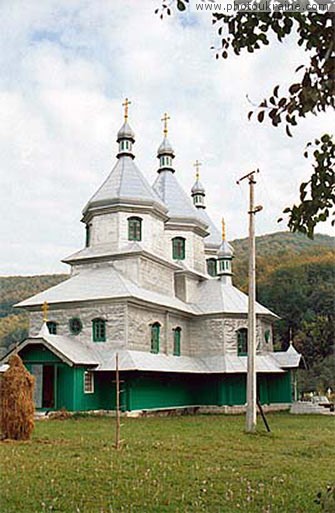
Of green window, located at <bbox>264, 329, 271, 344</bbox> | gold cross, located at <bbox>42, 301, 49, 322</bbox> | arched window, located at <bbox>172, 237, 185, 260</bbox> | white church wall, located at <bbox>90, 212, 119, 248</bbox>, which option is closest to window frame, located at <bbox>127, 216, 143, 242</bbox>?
white church wall, located at <bbox>90, 212, 119, 248</bbox>

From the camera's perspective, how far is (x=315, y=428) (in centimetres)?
1520

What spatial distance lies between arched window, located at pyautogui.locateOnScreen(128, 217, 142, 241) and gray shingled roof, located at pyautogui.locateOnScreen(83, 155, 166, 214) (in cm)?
66

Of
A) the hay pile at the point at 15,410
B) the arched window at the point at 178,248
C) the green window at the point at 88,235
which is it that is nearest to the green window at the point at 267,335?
the arched window at the point at 178,248

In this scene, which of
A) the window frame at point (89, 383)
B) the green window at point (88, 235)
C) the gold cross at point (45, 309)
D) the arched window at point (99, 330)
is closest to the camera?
the window frame at point (89, 383)

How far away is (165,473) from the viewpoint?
759 centimetres

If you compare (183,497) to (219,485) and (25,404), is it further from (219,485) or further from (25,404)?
(25,404)

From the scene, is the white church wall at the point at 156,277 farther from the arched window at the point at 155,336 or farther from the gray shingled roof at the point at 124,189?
the gray shingled roof at the point at 124,189

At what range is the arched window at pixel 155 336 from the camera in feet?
69.1

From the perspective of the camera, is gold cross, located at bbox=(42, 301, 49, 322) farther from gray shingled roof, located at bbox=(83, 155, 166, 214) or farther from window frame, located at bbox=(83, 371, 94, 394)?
gray shingled roof, located at bbox=(83, 155, 166, 214)

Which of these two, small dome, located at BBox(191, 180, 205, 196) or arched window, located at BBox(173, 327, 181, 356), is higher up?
small dome, located at BBox(191, 180, 205, 196)

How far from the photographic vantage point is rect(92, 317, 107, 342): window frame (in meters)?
19.8

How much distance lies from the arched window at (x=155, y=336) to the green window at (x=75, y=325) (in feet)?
8.09

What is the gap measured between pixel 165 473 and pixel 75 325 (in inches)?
514

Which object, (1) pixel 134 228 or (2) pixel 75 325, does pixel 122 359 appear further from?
(1) pixel 134 228
